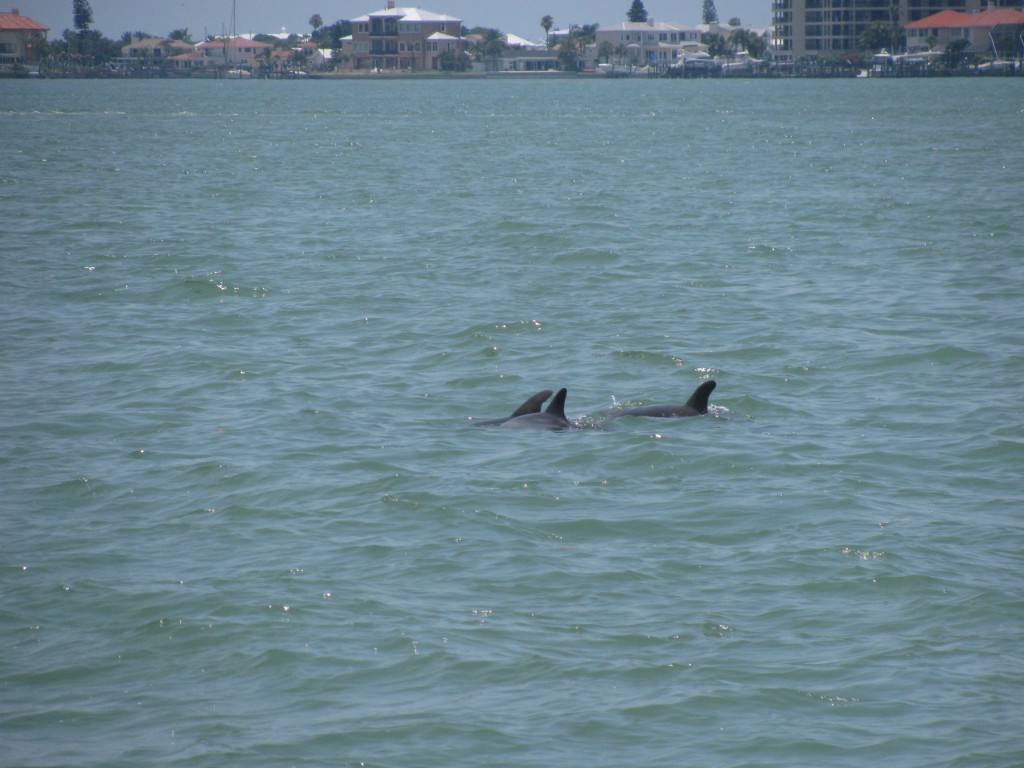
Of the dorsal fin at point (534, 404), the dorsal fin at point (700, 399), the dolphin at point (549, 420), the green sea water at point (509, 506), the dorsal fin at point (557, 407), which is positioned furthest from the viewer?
the dorsal fin at point (700, 399)

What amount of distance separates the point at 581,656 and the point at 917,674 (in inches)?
95.1

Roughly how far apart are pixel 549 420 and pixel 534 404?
35cm

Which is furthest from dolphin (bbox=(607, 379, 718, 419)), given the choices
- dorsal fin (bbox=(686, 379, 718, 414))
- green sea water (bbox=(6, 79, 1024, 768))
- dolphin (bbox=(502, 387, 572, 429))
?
dolphin (bbox=(502, 387, 572, 429))

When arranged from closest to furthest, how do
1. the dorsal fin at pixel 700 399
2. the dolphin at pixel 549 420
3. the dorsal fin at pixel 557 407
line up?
1. the dorsal fin at pixel 557 407
2. the dolphin at pixel 549 420
3. the dorsal fin at pixel 700 399

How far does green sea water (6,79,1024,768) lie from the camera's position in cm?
934

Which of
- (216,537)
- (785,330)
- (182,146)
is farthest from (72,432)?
(182,146)

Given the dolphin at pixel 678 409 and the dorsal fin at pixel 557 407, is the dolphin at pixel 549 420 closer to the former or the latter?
the dorsal fin at pixel 557 407

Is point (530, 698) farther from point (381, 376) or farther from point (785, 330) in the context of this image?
point (785, 330)

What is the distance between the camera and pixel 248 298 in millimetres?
26938

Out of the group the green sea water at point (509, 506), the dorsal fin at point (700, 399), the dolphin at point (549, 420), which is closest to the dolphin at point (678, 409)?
the dorsal fin at point (700, 399)

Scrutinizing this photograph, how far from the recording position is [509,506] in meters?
13.5

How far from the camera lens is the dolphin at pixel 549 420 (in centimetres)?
1611

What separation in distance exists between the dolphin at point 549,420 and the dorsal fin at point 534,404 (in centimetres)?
12

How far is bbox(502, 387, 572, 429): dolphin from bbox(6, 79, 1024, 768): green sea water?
1.16ft
